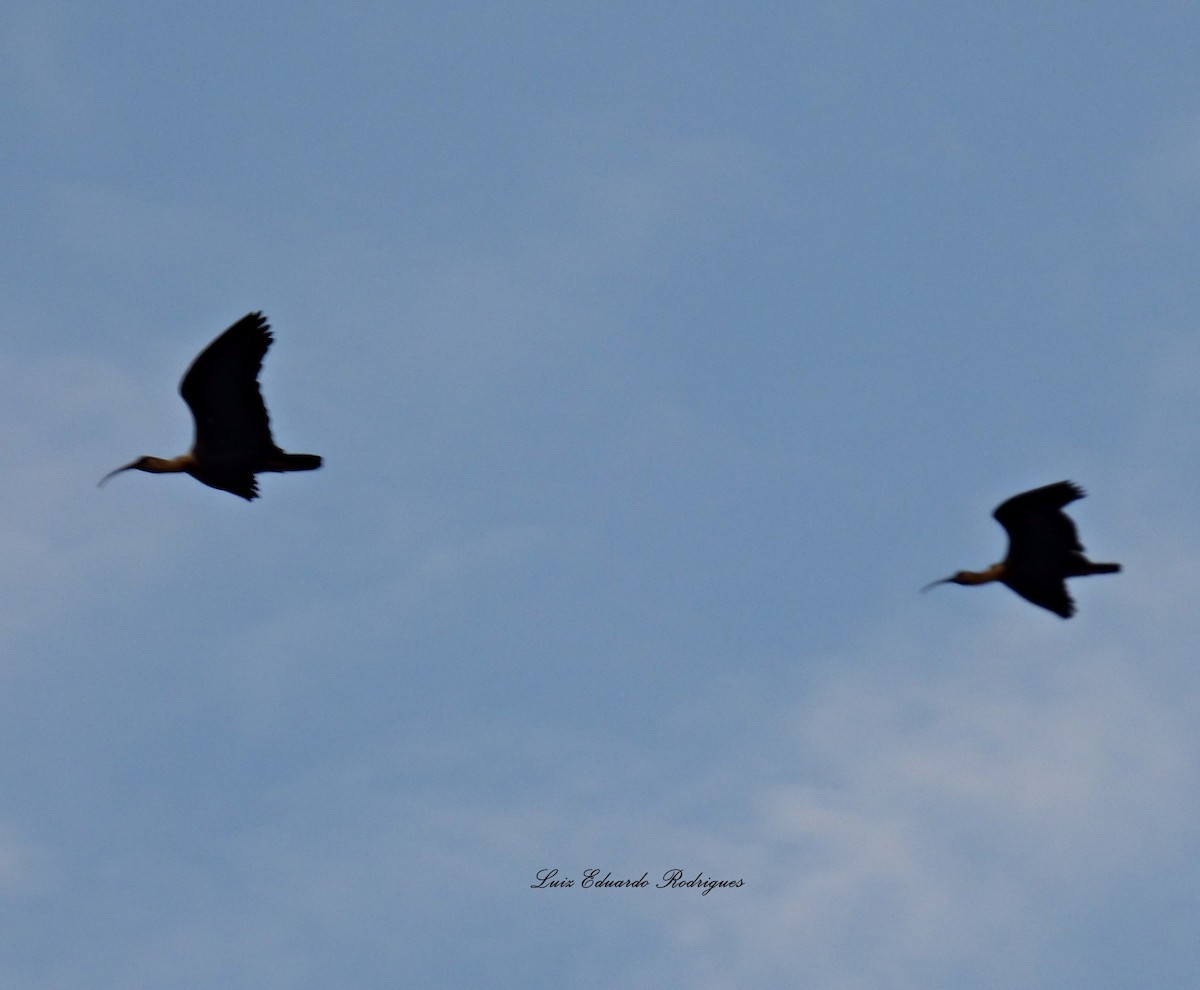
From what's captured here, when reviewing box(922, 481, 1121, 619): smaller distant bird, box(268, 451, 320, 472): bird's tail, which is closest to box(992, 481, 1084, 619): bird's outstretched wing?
box(922, 481, 1121, 619): smaller distant bird

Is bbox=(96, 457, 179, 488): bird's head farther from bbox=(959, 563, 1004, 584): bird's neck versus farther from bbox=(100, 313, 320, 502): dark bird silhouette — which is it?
bbox=(959, 563, 1004, 584): bird's neck

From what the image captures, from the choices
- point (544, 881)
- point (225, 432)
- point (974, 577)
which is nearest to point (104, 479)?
point (225, 432)

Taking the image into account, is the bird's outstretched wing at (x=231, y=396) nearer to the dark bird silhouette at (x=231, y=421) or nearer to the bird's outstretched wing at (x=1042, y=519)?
the dark bird silhouette at (x=231, y=421)

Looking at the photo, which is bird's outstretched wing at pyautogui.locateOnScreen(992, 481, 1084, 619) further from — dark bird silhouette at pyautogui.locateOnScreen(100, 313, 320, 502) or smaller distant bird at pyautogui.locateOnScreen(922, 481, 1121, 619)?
Answer: dark bird silhouette at pyautogui.locateOnScreen(100, 313, 320, 502)

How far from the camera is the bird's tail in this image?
35.5 meters

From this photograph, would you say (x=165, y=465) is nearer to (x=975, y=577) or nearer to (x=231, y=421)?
(x=231, y=421)

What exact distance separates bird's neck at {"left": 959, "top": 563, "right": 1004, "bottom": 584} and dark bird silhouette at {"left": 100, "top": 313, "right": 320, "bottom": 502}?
10.1 metres

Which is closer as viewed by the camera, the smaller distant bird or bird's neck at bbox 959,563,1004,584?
the smaller distant bird

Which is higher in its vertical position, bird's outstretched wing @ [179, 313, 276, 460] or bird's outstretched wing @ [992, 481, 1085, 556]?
bird's outstretched wing @ [179, 313, 276, 460]

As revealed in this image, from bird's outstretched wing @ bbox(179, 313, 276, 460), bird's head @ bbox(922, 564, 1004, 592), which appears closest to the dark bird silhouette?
bird's outstretched wing @ bbox(179, 313, 276, 460)

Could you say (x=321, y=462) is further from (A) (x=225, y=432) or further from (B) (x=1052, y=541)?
(B) (x=1052, y=541)

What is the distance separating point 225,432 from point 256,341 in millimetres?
1920

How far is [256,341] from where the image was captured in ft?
112

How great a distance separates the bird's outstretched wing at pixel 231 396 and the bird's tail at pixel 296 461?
197mm
